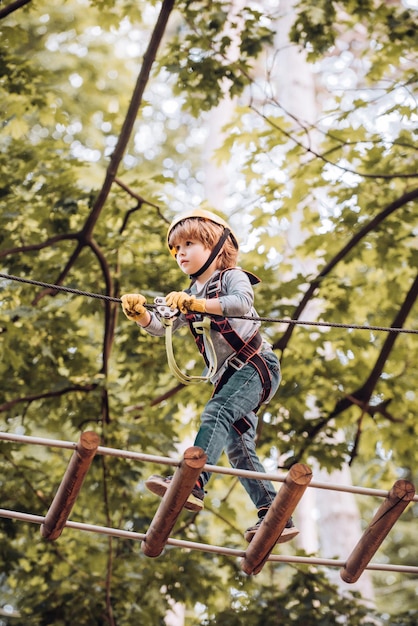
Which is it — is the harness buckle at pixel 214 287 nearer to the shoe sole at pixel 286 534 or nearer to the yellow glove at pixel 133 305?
the yellow glove at pixel 133 305

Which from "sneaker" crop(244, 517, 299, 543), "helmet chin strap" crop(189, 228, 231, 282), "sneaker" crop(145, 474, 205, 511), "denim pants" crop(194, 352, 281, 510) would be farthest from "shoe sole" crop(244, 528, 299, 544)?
"helmet chin strap" crop(189, 228, 231, 282)

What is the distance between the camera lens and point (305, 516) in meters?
12.4

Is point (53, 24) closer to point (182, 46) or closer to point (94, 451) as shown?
point (182, 46)

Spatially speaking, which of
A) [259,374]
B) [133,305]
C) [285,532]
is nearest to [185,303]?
[133,305]

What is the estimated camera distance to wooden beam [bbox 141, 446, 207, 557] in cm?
309

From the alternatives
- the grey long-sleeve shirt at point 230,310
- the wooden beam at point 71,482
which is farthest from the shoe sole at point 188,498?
the grey long-sleeve shirt at point 230,310

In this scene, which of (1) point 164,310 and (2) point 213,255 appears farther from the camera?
(2) point 213,255

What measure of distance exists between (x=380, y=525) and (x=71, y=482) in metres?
1.25

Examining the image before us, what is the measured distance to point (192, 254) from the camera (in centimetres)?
363

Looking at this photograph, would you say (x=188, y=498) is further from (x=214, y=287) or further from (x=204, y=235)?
(x=204, y=235)

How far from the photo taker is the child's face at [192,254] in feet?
11.9

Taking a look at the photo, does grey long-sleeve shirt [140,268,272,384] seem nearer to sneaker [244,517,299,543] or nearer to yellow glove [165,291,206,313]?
yellow glove [165,291,206,313]

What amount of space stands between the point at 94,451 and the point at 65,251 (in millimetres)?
3310

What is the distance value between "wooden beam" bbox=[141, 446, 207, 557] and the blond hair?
92 centimetres
